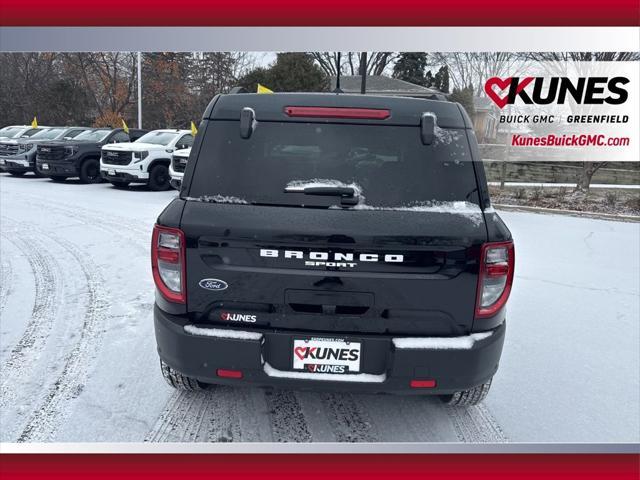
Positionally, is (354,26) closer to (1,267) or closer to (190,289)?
(190,289)

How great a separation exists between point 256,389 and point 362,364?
117 cm

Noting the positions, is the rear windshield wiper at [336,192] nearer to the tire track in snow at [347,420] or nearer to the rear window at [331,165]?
the rear window at [331,165]

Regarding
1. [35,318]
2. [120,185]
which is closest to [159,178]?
[120,185]

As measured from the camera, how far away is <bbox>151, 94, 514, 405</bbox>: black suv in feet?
7.98

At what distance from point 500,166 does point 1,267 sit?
12456 mm

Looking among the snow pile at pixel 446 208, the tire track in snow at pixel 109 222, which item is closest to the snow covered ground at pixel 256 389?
the tire track in snow at pixel 109 222

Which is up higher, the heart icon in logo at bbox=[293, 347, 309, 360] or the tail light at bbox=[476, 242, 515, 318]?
the tail light at bbox=[476, 242, 515, 318]

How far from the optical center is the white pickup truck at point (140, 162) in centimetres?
1333

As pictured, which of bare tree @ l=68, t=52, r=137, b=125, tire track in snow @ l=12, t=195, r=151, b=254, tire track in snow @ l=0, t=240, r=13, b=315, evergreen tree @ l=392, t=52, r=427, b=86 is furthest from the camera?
bare tree @ l=68, t=52, r=137, b=125

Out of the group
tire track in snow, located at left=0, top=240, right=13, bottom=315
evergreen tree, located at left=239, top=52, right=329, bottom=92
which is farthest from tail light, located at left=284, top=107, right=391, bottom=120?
evergreen tree, located at left=239, top=52, right=329, bottom=92

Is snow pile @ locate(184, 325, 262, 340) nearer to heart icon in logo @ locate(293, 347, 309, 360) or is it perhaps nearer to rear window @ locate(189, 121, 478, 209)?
heart icon in logo @ locate(293, 347, 309, 360)

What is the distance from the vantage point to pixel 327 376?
2.51m

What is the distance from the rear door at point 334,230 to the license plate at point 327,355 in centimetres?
7

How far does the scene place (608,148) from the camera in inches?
142
